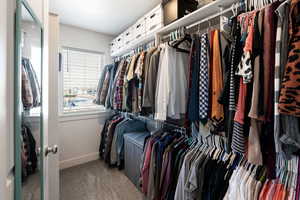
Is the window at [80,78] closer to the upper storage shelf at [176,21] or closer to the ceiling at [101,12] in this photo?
the ceiling at [101,12]

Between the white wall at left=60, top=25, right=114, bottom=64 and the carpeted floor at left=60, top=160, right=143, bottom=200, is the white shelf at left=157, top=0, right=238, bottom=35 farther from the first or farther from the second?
the carpeted floor at left=60, top=160, right=143, bottom=200

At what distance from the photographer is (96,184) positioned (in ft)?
7.18

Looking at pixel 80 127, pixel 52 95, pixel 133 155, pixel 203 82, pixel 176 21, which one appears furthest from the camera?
pixel 80 127

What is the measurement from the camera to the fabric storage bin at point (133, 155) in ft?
6.64

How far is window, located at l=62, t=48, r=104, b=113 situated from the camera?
2789mm

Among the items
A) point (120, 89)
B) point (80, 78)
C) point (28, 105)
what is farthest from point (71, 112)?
point (28, 105)

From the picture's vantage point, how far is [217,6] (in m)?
1.25

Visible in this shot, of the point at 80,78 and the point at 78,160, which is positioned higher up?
the point at 80,78

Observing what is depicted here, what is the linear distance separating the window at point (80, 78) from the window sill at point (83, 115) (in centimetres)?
6

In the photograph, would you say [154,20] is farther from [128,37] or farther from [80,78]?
[80,78]

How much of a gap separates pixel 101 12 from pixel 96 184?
2.45 meters

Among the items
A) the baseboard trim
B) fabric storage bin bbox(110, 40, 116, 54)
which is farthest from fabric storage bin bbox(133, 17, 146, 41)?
the baseboard trim

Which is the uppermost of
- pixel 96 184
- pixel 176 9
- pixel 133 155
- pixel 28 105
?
pixel 176 9

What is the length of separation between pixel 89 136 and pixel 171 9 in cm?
254
